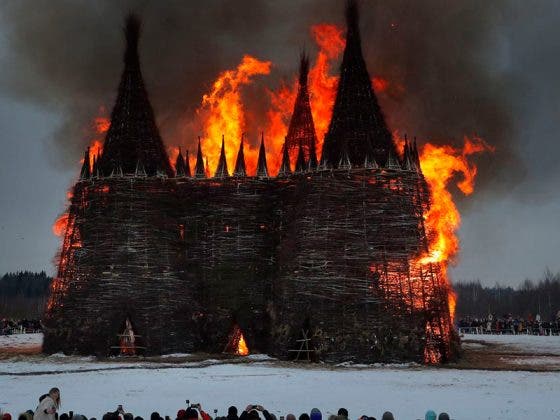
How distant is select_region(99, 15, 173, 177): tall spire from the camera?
43938 mm

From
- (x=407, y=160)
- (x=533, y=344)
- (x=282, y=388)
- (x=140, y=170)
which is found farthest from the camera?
(x=533, y=344)

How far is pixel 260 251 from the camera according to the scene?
4309 cm

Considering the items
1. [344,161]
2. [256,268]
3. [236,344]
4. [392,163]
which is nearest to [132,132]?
[256,268]

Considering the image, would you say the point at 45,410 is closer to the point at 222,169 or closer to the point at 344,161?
the point at 344,161

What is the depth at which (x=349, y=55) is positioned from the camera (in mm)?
43938

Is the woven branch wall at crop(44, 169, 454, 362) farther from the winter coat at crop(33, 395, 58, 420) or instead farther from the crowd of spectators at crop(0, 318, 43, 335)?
the crowd of spectators at crop(0, 318, 43, 335)

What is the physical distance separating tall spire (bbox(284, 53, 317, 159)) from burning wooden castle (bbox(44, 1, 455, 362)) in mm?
2046

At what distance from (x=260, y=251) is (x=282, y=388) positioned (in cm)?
1662

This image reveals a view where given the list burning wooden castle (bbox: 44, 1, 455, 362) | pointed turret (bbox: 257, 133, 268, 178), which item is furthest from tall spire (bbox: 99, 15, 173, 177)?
pointed turret (bbox: 257, 133, 268, 178)

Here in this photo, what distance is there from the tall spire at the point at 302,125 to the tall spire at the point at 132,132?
8667 mm

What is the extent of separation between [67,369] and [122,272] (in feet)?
27.0

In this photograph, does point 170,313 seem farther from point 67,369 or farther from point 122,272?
point 67,369

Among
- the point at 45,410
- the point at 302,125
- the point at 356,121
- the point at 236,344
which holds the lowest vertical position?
the point at 45,410

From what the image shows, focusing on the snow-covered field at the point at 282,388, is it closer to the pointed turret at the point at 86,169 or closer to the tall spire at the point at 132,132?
the pointed turret at the point at 86,169
